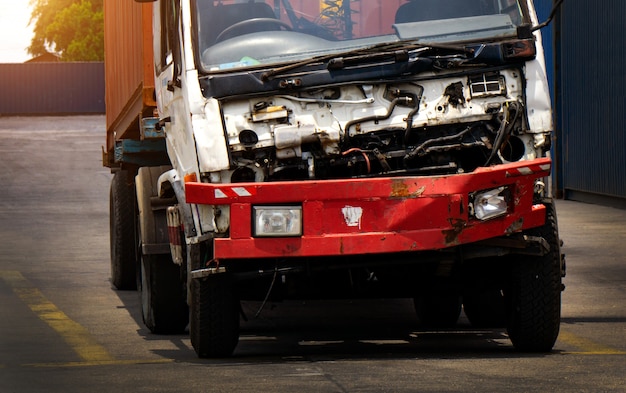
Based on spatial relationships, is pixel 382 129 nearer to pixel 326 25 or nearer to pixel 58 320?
pixel 326 25

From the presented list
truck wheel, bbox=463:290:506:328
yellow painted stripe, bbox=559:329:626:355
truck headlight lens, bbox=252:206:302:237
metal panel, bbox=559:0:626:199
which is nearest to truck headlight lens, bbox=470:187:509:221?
truck headlight lens, bbox=252:206:302:237

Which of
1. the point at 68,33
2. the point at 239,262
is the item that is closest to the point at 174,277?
the point at 239,262

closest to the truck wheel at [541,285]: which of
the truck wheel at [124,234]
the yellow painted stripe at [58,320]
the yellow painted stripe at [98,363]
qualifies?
the yellow painted stripe at [98,363]

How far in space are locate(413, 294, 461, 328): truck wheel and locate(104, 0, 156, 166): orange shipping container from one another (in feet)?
7.63

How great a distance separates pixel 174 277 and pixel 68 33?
88.8 meters

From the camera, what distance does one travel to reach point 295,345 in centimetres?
987

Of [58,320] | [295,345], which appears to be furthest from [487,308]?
[58,320]

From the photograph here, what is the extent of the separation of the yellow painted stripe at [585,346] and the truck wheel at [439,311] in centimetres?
92

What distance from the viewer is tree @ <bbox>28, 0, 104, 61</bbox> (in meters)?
92.0

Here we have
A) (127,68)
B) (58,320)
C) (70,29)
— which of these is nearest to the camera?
(58,320)

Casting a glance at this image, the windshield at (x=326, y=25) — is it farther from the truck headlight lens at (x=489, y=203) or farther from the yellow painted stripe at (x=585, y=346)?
the yellow painted stripe at (x=585, y=346)

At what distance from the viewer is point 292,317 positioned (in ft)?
37.9

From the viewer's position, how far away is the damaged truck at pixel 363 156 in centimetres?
820

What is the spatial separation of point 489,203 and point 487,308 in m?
2.45
